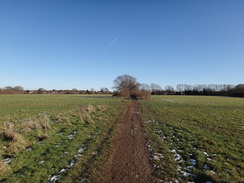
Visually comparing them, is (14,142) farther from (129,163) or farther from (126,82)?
(126,82)

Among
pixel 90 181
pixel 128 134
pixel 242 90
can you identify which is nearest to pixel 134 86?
pixel 128 134

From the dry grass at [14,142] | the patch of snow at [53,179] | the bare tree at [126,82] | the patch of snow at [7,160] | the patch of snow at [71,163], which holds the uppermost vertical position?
the bare tree at [126,82]

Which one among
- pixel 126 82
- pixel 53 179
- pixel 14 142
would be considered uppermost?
pixel 126 82

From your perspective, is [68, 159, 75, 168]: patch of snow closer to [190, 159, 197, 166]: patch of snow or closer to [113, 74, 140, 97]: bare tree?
[190, 159, 197, 166]: patch of snow

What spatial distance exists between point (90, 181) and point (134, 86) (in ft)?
221

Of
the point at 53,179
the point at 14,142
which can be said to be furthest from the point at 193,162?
the point at 14,142

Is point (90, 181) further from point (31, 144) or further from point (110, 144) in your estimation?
point (31, 144)

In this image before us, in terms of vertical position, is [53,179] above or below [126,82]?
below

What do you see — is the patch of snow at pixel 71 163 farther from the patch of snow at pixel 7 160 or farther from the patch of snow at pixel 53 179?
the patch of snow at pixel 7 160

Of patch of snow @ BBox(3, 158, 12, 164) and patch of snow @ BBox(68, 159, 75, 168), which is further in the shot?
patch of snow @ BBox(3, 158, 12, 164)

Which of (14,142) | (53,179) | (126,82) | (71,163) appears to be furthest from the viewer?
(126,82)

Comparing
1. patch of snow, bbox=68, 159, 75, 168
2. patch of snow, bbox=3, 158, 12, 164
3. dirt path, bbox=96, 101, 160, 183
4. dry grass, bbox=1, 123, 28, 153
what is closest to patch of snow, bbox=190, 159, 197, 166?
dirt path, bbox=96, 101, 160, 183

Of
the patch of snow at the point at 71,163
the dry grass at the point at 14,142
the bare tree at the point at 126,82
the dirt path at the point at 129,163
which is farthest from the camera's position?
the bare tree at the point at 126,82

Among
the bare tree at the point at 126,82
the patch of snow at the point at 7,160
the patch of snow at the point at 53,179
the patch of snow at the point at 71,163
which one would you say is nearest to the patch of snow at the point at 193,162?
the patch of snow at the point at 71,163
